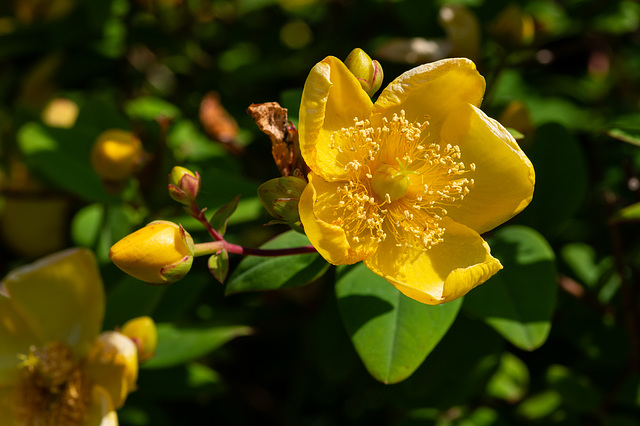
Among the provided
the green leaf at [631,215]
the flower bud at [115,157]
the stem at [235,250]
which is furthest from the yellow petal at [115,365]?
the green leaf at [631,215]

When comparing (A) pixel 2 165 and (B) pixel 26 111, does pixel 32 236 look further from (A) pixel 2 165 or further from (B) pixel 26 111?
(B) pixel 26 111

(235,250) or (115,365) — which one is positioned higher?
(235,250)

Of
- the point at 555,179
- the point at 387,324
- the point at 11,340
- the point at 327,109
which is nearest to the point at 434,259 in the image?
the point at 387,324

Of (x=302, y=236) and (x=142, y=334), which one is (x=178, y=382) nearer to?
(x=142, y=334)

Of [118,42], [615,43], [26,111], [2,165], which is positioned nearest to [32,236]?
[2,165]

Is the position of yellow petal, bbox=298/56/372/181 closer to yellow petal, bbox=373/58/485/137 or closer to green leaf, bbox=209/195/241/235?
yellow petal, bbox=373/58/485/137

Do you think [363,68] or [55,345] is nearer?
[363,68]

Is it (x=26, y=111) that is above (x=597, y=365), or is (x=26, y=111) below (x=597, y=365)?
above

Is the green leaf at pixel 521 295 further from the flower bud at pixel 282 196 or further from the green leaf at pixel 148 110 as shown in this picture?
the green leaf at pixel 148 110
